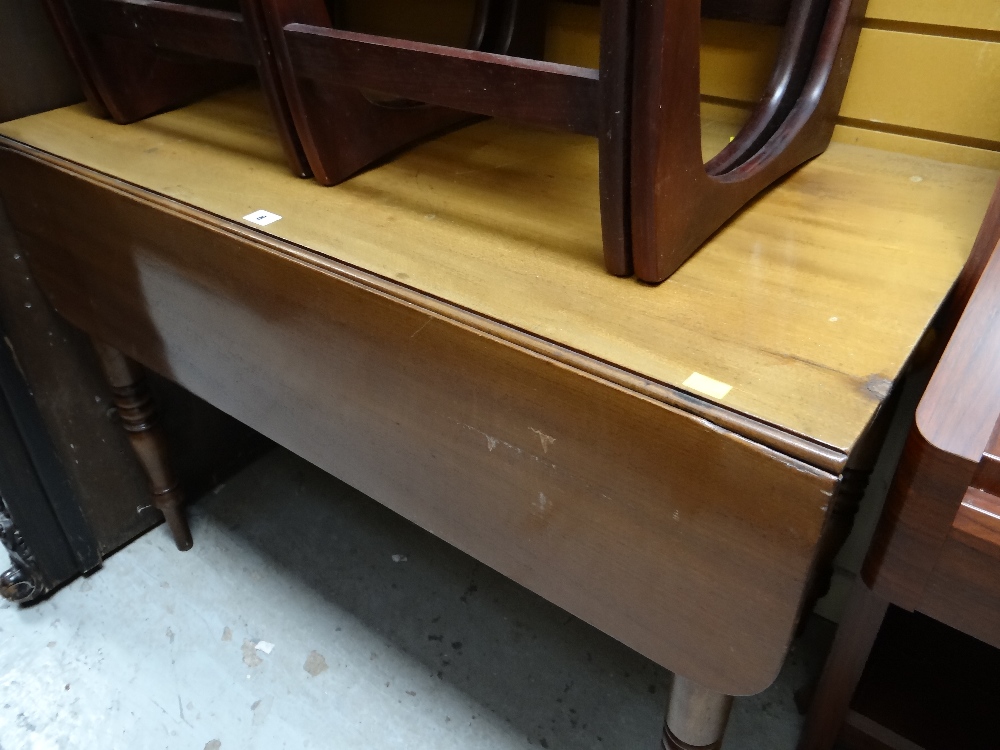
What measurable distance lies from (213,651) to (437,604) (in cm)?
35

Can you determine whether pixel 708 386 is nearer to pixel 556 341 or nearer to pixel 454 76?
pixel 556 341

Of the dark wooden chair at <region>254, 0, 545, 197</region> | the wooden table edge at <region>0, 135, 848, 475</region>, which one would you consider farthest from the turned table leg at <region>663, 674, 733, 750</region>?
the dark wooden chair at <region>254, 0, 545, 197</region>

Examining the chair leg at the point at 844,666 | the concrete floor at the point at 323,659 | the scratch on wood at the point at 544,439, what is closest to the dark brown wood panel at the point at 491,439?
the scratch on wood at the point at 544,439

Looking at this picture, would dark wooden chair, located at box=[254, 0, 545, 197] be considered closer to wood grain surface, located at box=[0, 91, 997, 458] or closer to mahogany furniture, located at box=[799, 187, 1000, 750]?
wood grain surface, located at box=[0, 91, 997, 458]

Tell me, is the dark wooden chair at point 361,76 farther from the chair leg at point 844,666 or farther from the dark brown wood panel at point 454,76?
the chair leg at point 844,666

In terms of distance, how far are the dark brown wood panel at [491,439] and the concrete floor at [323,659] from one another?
49cm

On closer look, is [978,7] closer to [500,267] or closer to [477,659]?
[500,267]

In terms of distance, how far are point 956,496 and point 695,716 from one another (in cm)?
31

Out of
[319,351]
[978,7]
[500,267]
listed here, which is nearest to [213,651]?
[319,351]

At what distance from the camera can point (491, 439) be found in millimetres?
572

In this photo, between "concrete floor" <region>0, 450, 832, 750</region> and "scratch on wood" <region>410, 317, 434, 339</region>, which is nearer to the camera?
"scratch on wood" <region>410, 317, 434, 339</region>

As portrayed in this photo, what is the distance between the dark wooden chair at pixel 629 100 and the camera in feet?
1.64

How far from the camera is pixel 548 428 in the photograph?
1.74 feet

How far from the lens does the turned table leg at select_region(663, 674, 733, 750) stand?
628mm
